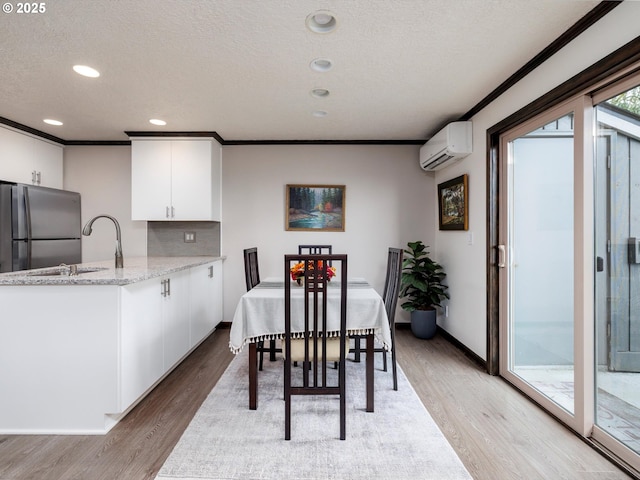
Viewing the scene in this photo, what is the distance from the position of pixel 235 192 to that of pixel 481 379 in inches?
133

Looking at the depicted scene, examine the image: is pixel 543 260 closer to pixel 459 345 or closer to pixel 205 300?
pixel 459 345

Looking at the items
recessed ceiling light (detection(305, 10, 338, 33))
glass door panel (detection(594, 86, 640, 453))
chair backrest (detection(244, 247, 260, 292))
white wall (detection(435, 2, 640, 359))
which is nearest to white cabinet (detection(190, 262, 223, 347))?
chair backrest (detection(244, 247, 260, 292))

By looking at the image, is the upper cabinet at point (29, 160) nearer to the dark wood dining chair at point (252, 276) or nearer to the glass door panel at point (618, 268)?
the dark wood dining chair at point (252, 276)

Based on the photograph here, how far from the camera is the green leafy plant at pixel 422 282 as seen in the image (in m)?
3.96

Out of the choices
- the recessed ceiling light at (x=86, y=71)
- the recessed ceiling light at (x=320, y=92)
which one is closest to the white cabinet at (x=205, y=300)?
the recessed ceiling light at (x=86, y=71)

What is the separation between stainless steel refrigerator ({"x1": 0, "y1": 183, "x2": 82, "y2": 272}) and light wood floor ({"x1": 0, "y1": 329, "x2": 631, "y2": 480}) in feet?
6.43

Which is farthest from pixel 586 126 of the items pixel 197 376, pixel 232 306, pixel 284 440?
pixel 232 306

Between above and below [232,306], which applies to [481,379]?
below

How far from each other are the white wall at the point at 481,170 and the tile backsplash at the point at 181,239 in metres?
2.83

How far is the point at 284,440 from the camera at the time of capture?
6.63 ft

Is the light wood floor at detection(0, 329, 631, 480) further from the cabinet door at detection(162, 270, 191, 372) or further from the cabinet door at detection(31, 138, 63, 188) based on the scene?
the cabinet door at detection(31, 138, 63, 188)

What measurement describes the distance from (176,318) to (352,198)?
2494 millimetres

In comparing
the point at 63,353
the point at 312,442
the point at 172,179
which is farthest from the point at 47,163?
the point at 312,442

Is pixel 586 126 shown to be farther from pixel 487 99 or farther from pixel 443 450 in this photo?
pixel 443 450
